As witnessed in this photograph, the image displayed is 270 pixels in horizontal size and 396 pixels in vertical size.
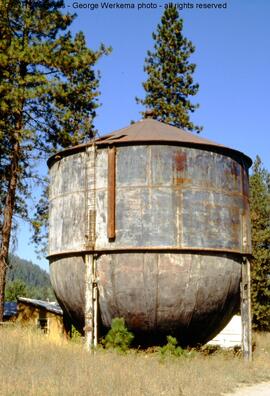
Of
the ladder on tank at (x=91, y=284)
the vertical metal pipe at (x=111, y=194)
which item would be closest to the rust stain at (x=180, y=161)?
the vertical metal pipe at (x=111, y=194)

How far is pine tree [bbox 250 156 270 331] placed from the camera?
38312 millimetres

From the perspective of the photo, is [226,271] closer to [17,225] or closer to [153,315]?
[153,315]

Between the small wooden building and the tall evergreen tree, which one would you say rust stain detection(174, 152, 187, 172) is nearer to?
the tall evergreen tree

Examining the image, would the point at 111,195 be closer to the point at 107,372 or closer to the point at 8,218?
the point at 107,372

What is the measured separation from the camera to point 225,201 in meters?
15.3

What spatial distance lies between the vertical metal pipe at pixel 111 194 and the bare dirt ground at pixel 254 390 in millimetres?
4821

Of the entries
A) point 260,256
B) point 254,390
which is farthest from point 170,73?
point 254,390

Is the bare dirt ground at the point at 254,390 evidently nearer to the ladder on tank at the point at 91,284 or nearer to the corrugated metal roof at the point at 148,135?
the ladder on tank at the point at 91,284

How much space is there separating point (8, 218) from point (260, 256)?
21.2 m

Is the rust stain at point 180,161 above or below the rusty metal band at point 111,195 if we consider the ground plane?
above

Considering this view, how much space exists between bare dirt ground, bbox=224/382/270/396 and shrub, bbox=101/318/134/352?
326 centimetres

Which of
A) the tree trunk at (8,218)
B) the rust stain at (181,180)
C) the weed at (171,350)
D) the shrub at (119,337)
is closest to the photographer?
the shrub at (119,337)

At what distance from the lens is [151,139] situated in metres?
14.8

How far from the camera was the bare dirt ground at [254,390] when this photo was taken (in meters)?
11.4
